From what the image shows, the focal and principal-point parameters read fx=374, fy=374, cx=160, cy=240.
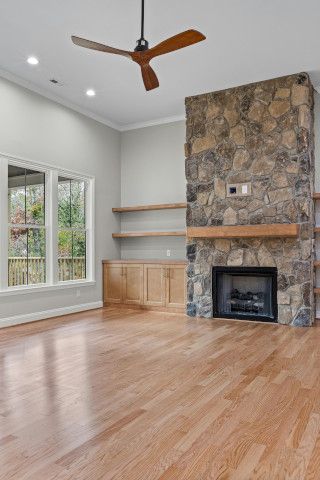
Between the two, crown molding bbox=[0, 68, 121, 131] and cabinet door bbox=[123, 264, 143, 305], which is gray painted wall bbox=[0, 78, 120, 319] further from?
cabinet door bbox=[123, 264, 143, 305]

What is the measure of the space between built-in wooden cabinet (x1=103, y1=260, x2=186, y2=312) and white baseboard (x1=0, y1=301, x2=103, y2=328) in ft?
1.54

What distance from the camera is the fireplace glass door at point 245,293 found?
18.8 ft

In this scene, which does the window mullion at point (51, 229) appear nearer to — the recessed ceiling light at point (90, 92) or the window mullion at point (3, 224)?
the window mullion at point (3, 224)

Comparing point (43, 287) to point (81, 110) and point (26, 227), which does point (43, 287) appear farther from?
point (81, 110)

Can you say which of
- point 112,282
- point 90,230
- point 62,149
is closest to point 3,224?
point 62,149

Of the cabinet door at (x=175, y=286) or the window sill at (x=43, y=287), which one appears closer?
the window sill at (x=43, y=287)

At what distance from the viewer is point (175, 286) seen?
6.54m

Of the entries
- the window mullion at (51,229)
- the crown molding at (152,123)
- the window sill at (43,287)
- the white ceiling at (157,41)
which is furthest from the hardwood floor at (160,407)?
the crown molding at (152,123)

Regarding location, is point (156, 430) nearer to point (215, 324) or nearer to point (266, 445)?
point (266, 445)

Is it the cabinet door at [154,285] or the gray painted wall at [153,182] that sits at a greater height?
the gray painted wall at [153,182]

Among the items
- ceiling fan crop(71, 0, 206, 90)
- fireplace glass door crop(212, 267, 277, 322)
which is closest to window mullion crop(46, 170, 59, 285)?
fireplace glass door crop(212, 267, 277, 322)

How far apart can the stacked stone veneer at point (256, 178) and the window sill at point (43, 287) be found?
1952 mm

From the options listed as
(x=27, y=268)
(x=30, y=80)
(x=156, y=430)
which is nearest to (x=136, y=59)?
(x=30, y=80)

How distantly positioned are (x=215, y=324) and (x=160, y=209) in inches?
107
